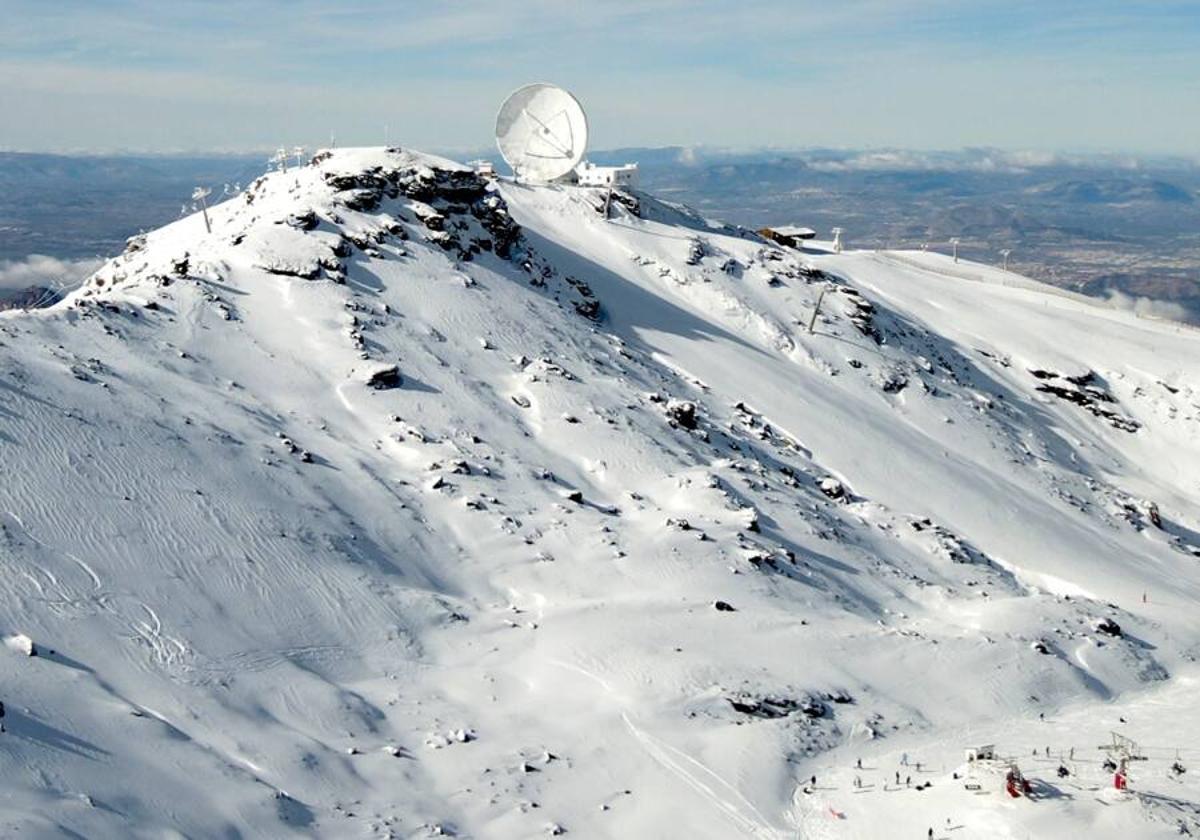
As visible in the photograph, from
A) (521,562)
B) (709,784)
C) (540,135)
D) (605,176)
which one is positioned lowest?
(709,784)

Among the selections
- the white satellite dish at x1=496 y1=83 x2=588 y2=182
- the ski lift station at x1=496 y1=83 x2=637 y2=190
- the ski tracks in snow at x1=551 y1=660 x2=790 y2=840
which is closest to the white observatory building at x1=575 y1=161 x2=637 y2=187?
the ski lift station at x1=496 y1=83 x2=637 y2=190

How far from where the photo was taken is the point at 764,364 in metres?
69.1

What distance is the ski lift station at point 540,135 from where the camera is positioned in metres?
88.0

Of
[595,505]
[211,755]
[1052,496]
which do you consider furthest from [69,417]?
[1052,496]

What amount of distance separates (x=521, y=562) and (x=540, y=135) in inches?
2243

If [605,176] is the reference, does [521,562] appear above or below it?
below

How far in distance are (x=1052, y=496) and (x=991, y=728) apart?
31826mm

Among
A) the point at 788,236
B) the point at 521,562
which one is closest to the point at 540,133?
the point at 788,236

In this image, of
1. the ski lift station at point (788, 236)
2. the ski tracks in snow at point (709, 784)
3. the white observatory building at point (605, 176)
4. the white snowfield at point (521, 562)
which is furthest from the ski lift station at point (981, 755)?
the ski lift station at point (788, 236)

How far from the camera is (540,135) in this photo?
89875 mm

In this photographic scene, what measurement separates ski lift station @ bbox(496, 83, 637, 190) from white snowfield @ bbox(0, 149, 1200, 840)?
17.9m

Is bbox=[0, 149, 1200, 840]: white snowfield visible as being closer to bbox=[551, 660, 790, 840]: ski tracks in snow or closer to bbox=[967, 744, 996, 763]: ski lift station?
bbox=[551, 660, 790, 840]: ski tracks in snow

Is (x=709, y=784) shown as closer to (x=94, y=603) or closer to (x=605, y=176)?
(x=94, y=603)

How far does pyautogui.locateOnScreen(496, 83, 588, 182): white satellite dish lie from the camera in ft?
288
